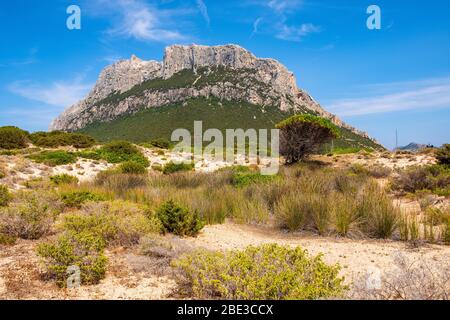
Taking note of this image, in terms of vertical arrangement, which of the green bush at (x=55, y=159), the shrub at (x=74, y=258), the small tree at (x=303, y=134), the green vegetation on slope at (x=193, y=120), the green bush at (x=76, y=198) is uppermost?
the green vegetation on slope at (x=193, y=120)

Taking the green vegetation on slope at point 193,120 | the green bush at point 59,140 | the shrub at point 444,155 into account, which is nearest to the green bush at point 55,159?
the green bush at point 59,140

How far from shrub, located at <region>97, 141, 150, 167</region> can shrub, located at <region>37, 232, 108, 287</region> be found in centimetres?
1874

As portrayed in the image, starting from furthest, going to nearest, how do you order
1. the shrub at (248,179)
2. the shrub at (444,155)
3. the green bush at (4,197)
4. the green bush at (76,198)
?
the shrub at (444,155), the shrub at (248,179), the green bush at (76,198), the green bush at (4,197)

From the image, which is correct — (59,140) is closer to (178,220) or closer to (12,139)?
(12,139)

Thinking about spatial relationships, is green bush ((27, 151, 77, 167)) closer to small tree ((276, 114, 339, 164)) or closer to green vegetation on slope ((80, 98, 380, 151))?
small tree ((276, 114, 339, 164))

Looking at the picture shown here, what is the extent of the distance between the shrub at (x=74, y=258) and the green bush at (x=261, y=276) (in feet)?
3.51

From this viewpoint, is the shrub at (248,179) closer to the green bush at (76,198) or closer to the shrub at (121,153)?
the green bush at (76,198)

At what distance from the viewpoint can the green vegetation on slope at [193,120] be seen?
268ft

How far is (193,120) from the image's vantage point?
86000 mm

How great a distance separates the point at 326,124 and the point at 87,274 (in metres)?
21.3

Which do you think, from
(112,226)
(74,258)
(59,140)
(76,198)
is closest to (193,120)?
(59,140)

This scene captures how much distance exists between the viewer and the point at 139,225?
6.09 m
